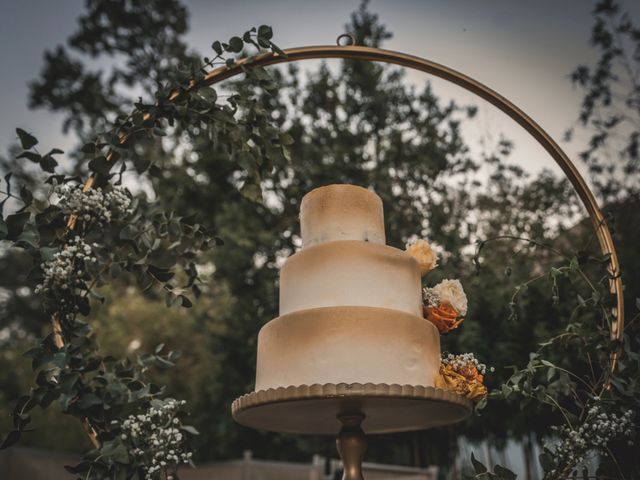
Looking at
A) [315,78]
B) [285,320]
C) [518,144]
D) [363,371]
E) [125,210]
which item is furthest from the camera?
[315,78]

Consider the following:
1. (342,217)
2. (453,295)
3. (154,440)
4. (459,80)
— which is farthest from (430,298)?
(154,440)

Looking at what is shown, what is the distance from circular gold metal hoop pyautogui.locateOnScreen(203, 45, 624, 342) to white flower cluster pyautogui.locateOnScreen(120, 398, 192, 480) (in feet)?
5.49

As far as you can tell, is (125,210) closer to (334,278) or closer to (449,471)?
(334,278)

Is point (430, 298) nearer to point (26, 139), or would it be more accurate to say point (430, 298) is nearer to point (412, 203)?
point (26, 139)

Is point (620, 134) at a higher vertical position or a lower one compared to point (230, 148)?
higher

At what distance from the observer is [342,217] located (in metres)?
2.73

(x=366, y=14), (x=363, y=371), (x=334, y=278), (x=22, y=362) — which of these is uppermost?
(x=366, y=14)

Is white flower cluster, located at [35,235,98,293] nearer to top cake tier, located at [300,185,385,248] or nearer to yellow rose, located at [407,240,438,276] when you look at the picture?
top cake tier, located at [300,185,385,248]

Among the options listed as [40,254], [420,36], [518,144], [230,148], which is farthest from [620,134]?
[40,254]

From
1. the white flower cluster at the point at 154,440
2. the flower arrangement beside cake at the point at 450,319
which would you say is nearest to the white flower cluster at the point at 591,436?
the flower arrangement beside cake at the point at 450,319

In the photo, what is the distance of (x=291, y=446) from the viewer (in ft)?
25.2

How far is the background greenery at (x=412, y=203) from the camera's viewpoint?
588cm

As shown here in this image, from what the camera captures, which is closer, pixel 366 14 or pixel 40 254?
pixel 40 254

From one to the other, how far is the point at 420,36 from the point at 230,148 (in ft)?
12.5
